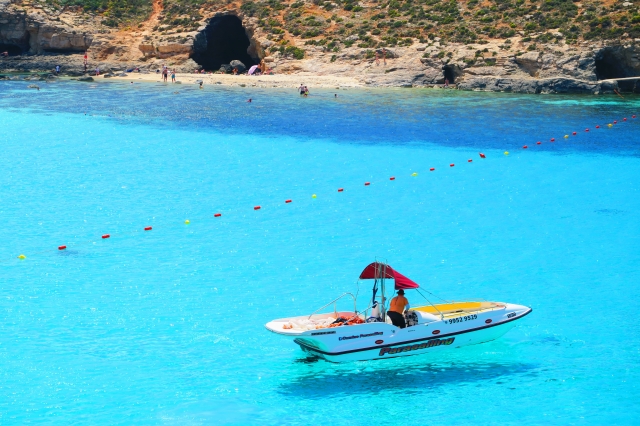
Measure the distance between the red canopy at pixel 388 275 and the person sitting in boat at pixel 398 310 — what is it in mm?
187

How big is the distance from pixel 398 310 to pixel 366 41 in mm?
54831

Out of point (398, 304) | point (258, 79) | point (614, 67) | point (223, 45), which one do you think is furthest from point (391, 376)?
point (223, 45)

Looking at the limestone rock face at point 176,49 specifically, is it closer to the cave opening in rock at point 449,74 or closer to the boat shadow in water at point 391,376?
the cave opening in rock at point 449,74

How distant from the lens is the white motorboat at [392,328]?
55.1 feet

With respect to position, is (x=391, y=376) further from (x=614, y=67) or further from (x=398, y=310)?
(x=614, y=67)

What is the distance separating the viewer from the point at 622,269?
24.6 m

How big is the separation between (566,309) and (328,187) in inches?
587

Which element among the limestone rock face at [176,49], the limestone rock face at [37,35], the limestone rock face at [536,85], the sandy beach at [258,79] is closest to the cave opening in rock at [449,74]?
the limestone rock face at [536,85]

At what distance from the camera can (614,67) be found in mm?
65500

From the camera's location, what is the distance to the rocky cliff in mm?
62969

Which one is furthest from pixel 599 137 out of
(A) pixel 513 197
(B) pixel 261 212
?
(B) pixel 261 212

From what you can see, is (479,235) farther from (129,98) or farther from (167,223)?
(129,98)

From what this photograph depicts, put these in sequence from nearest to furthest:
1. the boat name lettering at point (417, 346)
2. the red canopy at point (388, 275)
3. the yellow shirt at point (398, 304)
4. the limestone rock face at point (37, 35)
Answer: the boat name lettering at point (417, 346)
the yellow shirt at point (398, 304)
the red canopy at point (388, 275)
the limestone rock face at point (37, 35)

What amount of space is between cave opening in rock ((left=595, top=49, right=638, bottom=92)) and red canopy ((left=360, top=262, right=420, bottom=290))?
50.7 m
